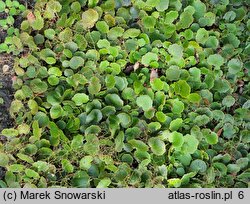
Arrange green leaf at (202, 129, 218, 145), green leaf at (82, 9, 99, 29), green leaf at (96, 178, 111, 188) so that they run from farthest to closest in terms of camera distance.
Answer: green leaf at (82, 9, 99, 29) < green leaf at (202, 129, 218, 145) < green leaf at (96, 178, 111, 188)

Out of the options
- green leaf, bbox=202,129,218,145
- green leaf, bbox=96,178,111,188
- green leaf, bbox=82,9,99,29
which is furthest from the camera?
green leaf, bbox=82,9,99,29

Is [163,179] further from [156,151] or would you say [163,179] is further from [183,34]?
[183,34]

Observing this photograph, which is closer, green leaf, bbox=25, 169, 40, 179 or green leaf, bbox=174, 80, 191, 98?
green leaf, bbox=25, 169, 40, 179

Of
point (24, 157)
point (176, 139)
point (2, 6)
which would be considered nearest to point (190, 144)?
point (176, 139)

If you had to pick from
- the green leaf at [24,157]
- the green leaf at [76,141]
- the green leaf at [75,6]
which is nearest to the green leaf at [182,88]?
Result: the green leaf at [76,141]

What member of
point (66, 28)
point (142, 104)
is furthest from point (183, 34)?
point (66, 28)

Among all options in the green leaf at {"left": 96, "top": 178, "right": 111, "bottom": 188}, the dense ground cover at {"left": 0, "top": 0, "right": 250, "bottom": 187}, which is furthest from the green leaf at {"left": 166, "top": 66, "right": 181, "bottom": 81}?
the green leaf at {"left": 96, "top": 178, "right": 111, "bottom": 188}

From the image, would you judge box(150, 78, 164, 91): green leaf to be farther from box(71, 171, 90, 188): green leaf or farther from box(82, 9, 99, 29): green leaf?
box(71, 171, 90, 188): green leaf

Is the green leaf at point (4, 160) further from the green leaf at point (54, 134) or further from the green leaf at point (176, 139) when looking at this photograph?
the green leaf at point (176, 139)
